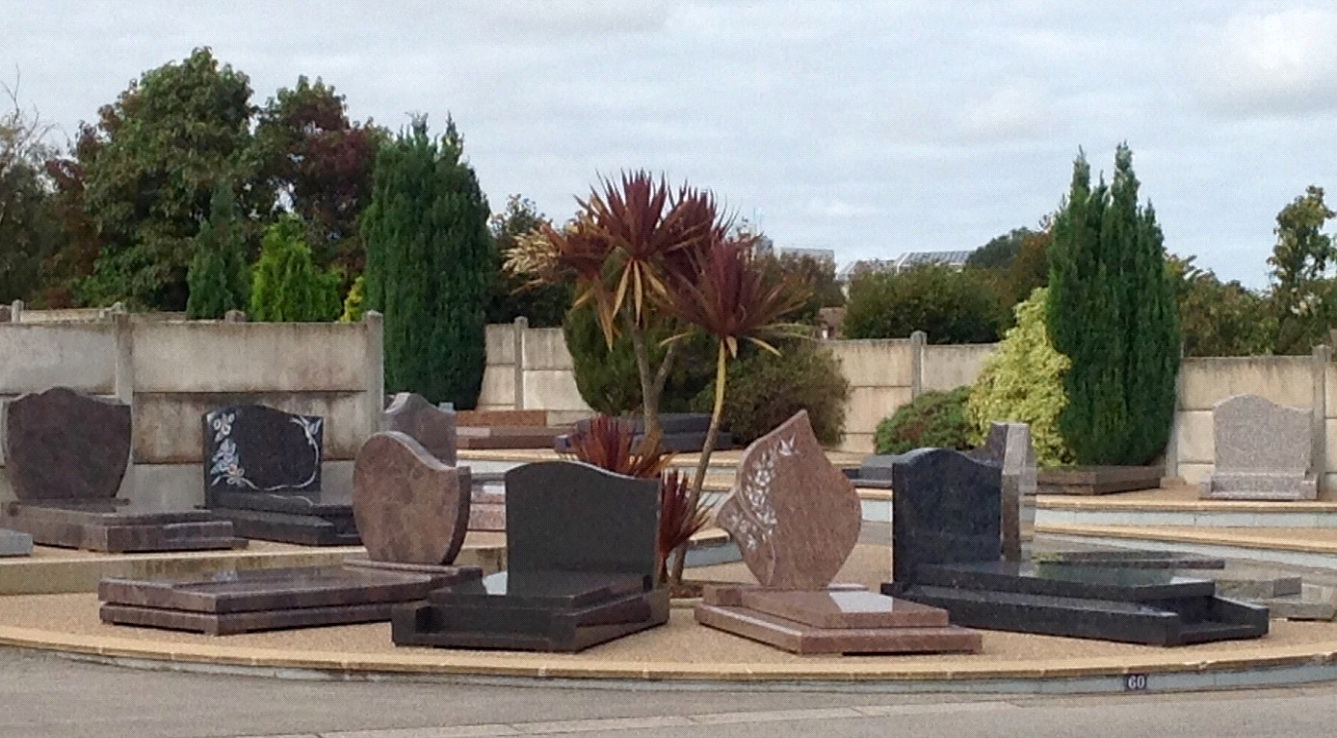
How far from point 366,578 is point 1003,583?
14.8 ft

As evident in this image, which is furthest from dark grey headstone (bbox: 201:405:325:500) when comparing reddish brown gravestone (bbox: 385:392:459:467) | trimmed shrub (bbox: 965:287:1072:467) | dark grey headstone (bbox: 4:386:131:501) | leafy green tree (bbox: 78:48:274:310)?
leafy green tree (bbox: 78:48:274:310)

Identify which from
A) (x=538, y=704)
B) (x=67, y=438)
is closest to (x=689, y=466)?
(x=67, y=438)

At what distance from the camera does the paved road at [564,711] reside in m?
11.4

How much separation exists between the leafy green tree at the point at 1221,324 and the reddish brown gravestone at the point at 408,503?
2191 centimetres

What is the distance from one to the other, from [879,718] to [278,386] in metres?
10.9

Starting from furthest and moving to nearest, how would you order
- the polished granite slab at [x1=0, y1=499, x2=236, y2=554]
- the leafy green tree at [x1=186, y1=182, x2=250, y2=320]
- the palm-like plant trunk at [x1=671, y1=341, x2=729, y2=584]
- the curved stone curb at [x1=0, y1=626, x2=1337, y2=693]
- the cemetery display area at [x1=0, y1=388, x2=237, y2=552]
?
1. the leafy green tree at [x1=186, y1=182, x2=250, y2=320]
2. the cemetery display area at [x1=0, y1=388, x2=237, y2=552]
3. the polished granite slab at [x1=0, y1=499, x2=236, y2=554]
4. the palm-like plant trunk at [x1=671, y1=341, x2=729, y2=584]
5. the curved stone curb at [x1=0, y1=626, x2=1337, y2=693]

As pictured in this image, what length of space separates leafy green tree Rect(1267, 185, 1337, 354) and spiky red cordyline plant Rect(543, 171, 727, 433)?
24209 millimetres

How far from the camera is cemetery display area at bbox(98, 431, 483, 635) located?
14648 millimetres

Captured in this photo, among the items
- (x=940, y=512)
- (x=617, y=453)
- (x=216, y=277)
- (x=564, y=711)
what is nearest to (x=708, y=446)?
(x=617, y=453)

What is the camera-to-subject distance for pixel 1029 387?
98.8ft

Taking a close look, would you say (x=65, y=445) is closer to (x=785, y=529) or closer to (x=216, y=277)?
(x=785, y=529)

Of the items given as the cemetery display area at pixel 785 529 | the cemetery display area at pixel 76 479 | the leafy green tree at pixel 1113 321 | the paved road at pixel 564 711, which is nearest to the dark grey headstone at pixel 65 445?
the cemetery display area at pixel 76 479

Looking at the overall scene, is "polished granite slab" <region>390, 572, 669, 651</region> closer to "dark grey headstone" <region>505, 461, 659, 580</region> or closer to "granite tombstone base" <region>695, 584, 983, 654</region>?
"dark grey headstone" <region>505, 461, 659, 580</region>

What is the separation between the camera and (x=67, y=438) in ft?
63.2
